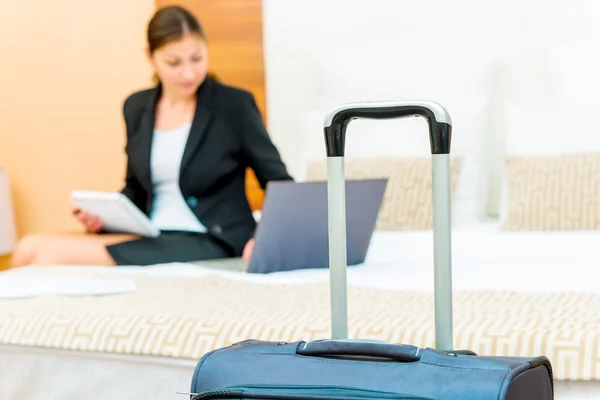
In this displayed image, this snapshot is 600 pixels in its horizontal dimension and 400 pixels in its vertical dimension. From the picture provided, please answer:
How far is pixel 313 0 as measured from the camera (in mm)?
3666

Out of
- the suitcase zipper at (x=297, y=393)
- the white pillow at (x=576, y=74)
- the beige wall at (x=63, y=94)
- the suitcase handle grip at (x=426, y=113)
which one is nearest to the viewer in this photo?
the suitcase zipper at (x=297, y=393)

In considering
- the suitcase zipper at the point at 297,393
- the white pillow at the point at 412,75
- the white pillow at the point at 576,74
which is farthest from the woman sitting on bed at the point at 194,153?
the suitcase zipper at the point at 297,393

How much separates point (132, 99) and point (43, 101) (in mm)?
1272

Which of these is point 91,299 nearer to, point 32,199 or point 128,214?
point 128,214

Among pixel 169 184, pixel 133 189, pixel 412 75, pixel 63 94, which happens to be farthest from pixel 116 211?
pixel 63 94

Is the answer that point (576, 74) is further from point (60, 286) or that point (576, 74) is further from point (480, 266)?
point (60, 286)

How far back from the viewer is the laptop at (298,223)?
2.34 metres

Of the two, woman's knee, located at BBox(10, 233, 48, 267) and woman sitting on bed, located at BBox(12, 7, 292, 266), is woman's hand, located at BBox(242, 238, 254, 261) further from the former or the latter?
woman's knee, located at BBox(10, 233, 48, 267)

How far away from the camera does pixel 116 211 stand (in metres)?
2.55

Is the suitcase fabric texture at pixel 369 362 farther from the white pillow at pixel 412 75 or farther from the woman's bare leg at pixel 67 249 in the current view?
the white pillow at pixel 412 75

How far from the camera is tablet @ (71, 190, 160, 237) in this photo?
97.7 inches

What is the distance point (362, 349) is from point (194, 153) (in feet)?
5.85

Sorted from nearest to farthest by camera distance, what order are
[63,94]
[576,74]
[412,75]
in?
[576,74] < [412,75] < [63,94]

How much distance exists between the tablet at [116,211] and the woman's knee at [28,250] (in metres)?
0.21
